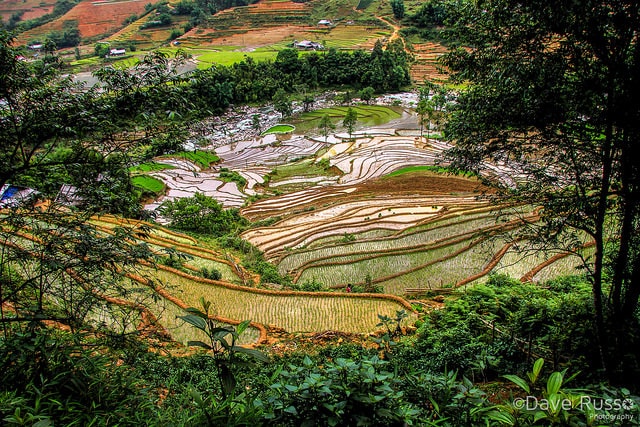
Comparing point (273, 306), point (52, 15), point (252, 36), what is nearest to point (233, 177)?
point (273, 306)

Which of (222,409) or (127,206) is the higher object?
(127,206)

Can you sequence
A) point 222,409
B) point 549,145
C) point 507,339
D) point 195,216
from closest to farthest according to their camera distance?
point 222,409
point 549,145
point 507,339
point 195,216

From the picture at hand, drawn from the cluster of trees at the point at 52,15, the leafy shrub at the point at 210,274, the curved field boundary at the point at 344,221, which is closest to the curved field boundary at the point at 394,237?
the curved field boundary at the point at 344,221

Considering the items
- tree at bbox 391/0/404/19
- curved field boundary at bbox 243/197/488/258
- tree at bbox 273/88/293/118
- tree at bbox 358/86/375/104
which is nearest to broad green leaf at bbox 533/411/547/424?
curved field boundary at bbox 243/197/488/258

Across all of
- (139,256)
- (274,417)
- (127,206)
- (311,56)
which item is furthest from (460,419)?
(311,56)

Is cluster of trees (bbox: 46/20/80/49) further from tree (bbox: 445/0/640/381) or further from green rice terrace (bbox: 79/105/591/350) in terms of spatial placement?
tree (bbox: 445/0/640/381)

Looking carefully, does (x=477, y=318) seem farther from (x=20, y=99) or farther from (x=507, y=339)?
(x=20, y=99)

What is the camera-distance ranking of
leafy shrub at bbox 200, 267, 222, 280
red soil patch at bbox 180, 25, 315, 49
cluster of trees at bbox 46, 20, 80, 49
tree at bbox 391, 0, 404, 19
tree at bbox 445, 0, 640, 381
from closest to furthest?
tree at bbox 445, 0, 640, 381, leafy shrub at bbox 200, 267, 222, 280, cluster of trees at bbox 46, 20, 80, 49, tree at bbox 391, 0, 404, 19, red soil patch at bbox 180, 25, 315, 49
